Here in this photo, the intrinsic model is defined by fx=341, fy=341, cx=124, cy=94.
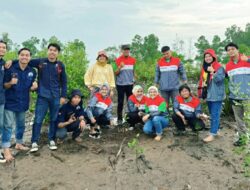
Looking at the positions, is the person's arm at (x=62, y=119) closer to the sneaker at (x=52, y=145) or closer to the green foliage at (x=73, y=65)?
the sneaker at (x=52, y=145)

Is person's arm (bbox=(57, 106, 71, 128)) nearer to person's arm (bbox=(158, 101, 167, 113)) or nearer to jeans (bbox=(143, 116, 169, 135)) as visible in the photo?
jeans (bbox=(143, 116, 169, 135))

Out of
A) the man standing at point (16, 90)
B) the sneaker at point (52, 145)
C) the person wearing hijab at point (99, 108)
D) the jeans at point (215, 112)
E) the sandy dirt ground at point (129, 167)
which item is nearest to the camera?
the sandy dirt ground at point (129, 167)

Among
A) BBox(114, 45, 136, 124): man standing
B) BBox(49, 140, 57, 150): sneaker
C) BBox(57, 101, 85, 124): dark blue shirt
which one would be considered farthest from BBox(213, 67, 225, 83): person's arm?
BBox(49, 140, 57, 150): sneaker

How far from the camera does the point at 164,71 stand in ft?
23.0

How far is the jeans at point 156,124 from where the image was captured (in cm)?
652

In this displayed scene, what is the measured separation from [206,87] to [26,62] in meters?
3.39

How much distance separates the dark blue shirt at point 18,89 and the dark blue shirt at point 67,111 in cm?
69

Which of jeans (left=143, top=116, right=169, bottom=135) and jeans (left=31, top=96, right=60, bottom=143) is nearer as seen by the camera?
jeans (left=31, top=96, right=60, bottom=143)

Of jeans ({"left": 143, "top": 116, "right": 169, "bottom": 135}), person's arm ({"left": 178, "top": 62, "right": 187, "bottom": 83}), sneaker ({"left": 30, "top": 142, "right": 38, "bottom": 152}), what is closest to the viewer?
sneaker ({"left": 30, "top": 142, "right": 38, "bottom": 152})

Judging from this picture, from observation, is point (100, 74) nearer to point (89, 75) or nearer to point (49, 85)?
point (89, 75)

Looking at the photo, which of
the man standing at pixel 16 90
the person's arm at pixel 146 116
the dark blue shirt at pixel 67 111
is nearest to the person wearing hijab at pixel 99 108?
the dark blue shirt at pixel 67 111

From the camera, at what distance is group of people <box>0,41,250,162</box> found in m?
5.67

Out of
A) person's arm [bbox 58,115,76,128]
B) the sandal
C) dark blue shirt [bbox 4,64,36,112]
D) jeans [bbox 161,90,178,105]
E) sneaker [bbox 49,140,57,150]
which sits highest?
dark blue shirt [bbox 4,64,36,112]

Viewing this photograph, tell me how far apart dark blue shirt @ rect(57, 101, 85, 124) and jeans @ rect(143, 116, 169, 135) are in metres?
1.33
